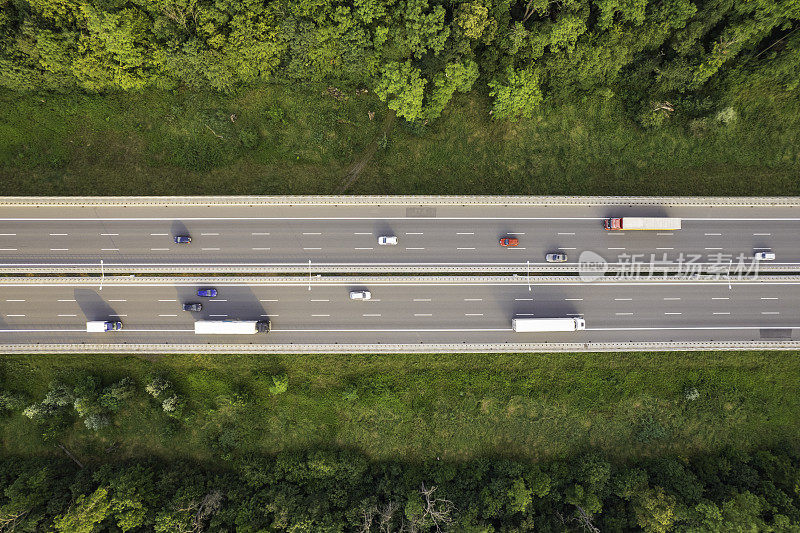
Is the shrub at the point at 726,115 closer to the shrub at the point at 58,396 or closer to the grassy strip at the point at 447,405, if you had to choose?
the grassy strip at the point at 447,405

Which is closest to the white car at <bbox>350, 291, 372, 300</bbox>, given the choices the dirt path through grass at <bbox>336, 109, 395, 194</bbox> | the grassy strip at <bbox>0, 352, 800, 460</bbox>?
the grassy strip at <bbox>0, 352, 800, 460</bbox>

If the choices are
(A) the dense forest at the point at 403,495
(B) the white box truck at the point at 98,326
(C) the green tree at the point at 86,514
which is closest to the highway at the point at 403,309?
Answer: (B) the white box truck at the point at 98,326

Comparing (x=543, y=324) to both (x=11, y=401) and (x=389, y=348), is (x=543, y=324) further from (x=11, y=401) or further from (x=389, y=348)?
(x=11, y=401)

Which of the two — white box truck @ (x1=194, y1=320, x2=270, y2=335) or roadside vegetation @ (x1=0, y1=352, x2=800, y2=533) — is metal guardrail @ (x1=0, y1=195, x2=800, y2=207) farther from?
roadside vegetation @ (x1=0, y1=352, x2=800, y2=533)

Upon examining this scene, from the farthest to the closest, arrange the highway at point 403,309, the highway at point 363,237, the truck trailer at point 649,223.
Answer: the highway at point 363,237 < the highway at point 403,309 < the truck trailer at point 649,223

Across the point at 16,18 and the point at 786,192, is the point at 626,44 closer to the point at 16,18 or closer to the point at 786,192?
the point at 786,192

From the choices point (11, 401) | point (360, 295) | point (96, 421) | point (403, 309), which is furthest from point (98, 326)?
point (403, 309)
